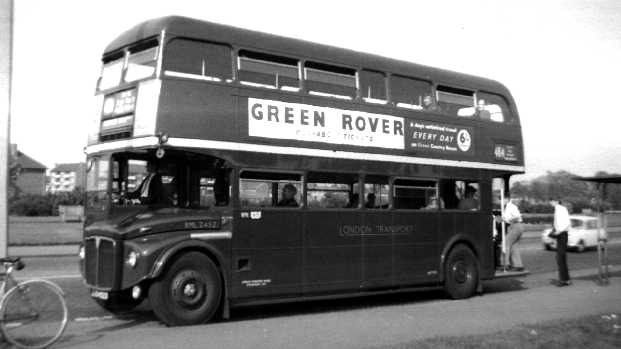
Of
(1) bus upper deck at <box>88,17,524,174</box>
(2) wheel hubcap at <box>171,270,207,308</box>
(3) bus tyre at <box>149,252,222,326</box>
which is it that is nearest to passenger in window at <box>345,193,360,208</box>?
(1) bus upper deck at <box>88,17,524,174</box>

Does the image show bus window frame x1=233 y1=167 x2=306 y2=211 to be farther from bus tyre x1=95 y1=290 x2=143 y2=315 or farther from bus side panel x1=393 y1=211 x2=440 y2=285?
bus side panel x1=393 y1=211 x2=440 y2=285

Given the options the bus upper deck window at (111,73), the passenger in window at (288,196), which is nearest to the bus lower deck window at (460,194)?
the passenger in window at (288,196)

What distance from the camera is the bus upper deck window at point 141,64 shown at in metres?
9.55

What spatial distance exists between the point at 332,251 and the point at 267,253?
1.34 metres

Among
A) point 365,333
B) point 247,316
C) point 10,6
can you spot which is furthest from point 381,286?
point 10,6

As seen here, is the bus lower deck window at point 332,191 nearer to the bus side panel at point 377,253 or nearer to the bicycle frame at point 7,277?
the bus side panel at point 377,253

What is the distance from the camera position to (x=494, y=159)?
46.1 feet

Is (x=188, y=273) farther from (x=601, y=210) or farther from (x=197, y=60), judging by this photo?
(x=601, y=210)

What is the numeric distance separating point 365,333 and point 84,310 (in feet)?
15.6

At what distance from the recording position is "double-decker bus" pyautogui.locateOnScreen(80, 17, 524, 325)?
940cm

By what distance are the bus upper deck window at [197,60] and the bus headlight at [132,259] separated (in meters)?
2.42

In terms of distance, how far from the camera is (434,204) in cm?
1306

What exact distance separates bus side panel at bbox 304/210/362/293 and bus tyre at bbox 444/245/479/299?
7.69ft

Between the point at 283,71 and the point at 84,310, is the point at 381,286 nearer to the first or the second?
the point at 283,71
